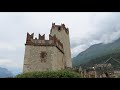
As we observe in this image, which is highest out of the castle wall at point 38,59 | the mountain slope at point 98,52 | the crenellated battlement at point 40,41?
the mountain slope at point 98,52

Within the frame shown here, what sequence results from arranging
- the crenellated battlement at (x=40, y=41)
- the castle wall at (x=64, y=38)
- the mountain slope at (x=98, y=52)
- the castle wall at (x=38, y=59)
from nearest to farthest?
the castle wall at (x=38, y=59), the crenellated battlement at (x=40, y=41), the castle wall at (x=64, y=38), the mountain slope at (x=98, y=52)

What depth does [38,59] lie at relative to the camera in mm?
31281

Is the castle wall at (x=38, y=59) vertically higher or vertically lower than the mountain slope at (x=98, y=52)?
lower

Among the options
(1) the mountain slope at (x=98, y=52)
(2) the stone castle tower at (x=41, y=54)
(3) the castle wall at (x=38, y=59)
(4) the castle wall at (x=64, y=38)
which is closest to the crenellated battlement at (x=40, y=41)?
(2) the stone castle tower at (x=41, y=54)

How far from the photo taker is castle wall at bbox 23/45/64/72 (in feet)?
102

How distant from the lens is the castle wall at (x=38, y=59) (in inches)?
1221

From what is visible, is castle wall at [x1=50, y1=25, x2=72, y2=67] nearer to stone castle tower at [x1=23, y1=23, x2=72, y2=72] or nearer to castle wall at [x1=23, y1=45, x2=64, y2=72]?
stone castle tower at [x1=23, y1=23, x2=72, y2=72]

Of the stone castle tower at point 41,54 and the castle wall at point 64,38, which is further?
the castle wall at point 64,38

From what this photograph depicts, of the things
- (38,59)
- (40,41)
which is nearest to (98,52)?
(40,41)

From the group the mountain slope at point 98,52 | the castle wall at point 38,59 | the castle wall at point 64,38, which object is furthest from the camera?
the mountain slope at point 98,52

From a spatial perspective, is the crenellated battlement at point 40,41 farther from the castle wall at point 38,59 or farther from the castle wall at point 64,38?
the castle wall at point 64,38
